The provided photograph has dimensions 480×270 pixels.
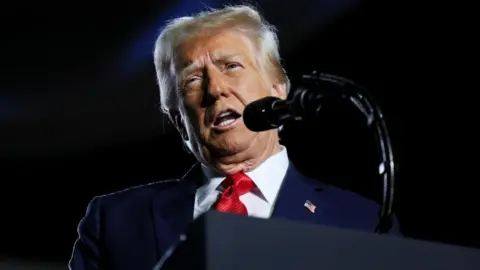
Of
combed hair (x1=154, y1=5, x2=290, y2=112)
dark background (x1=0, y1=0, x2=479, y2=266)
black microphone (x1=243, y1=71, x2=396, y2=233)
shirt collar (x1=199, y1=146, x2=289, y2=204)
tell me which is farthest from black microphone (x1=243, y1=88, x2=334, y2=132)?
dark background (x1=0, y1=0, x2=479, y2=266)

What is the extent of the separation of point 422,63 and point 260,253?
1.46 metres

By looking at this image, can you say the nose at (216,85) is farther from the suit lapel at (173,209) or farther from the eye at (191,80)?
the suit lapel at (173,209)

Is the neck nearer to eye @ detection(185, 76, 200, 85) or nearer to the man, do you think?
the man

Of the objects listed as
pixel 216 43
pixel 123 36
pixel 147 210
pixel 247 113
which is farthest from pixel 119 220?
pixel 123 36

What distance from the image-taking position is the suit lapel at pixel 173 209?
1.38 m

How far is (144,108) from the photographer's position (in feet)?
6.64

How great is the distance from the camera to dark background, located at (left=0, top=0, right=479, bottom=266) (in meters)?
1.97

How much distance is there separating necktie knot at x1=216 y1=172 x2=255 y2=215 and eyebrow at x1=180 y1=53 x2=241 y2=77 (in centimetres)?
24

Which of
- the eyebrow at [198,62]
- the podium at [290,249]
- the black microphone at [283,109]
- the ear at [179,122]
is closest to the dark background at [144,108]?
the ear at [179,122]

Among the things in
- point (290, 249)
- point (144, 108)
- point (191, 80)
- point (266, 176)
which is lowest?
point (144, 108)

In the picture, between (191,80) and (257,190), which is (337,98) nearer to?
(257,190)

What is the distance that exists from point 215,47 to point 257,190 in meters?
0.31

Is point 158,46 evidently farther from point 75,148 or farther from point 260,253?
point 260,253

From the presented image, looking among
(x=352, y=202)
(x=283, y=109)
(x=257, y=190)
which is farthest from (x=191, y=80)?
(x=283, y=109)
